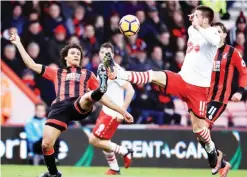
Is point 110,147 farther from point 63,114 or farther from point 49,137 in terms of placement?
point 49,137

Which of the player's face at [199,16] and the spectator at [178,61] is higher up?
the player's face at [199,16]

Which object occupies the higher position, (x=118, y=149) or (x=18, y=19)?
(x=18, y=19)

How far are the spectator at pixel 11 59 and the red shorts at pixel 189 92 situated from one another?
222 inches

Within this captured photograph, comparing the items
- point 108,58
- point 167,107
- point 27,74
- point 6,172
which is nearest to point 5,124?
point 27,74

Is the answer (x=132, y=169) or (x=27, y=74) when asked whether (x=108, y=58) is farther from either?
(x=27, y=74)

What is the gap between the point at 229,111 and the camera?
1573 centimetres

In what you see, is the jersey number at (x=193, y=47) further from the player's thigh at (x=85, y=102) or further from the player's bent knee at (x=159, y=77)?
the player's thigh at (x=85, y=102)

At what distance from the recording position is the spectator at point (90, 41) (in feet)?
52.0

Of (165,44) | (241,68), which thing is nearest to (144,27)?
(165,44)

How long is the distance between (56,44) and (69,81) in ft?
17.2

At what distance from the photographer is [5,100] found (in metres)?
14.8

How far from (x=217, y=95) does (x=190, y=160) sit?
312 centimetres

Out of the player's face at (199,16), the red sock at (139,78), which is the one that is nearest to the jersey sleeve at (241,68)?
the player's face at (199,16)

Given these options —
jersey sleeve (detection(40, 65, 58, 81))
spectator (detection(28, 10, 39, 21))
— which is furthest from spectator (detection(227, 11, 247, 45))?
jersey sleeve (detection(40, 65, 58, 81))
